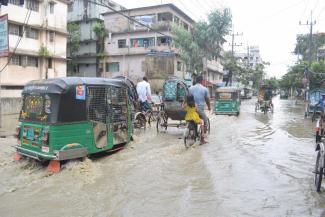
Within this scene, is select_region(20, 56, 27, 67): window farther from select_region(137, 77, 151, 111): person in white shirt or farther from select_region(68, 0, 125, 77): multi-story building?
select_region(137, 77, 151, 111): person in white shirt

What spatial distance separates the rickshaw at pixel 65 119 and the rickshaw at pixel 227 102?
1652 cm

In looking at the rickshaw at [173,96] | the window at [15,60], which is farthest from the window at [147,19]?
the rickshaw at [173,96]

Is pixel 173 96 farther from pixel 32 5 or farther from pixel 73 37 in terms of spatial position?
pixel 73 37

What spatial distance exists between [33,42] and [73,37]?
12.9 metres

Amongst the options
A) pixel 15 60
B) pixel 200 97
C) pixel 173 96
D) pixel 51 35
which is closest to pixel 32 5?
pixel 51 35

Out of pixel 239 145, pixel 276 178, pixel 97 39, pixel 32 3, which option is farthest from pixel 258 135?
pixel 97 39

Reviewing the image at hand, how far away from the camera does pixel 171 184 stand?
744 centimetres

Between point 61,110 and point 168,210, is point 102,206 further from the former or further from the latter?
point 61,110

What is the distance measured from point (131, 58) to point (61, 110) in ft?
119

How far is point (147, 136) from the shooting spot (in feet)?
44.6

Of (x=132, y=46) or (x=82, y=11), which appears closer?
(x=132, y=46)

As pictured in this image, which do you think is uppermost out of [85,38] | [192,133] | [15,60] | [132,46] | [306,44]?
[306,44]

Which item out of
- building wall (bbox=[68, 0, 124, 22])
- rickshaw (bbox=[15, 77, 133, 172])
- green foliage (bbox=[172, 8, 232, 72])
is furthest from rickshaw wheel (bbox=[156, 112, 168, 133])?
building wall (bbox=[68, 0, 124, 22])

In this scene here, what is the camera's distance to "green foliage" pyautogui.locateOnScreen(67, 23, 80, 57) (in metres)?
43.9
